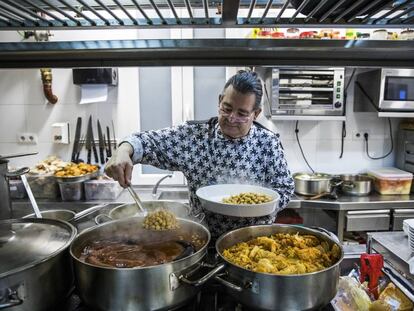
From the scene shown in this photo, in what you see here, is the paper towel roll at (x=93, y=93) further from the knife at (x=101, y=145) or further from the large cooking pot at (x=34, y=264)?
the large cooking pot at (x=34, y=264)

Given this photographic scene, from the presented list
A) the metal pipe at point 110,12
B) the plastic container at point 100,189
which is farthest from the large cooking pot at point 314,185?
the metal pipe at point 110,12

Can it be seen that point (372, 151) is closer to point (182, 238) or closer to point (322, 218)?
point (322, 218)

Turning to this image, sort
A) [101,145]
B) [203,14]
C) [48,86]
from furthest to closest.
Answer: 1. [101,145]
2. [48,86]
3. [203,14]

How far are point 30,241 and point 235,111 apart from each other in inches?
36.6

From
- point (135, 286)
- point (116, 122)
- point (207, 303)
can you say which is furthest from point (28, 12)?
point (116, 122)

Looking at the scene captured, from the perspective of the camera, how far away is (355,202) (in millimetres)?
2510

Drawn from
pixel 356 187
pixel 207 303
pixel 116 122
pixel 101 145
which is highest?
pixel 116 122

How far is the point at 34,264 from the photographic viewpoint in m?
0.63

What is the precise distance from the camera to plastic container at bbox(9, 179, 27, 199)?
261 cm

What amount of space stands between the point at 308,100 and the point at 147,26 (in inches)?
86.2

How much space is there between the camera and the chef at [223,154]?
147 cm

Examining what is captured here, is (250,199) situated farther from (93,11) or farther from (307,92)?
(307,92)

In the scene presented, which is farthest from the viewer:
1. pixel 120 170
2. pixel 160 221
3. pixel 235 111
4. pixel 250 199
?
pixel 235 111

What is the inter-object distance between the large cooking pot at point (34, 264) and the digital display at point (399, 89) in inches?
105
